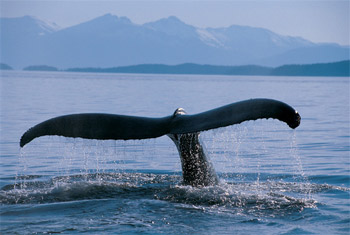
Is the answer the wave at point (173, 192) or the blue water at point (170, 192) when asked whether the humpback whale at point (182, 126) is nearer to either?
the blue water at point (170, 192)

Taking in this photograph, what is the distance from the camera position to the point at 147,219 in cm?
638

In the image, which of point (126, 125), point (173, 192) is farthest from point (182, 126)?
point (173, 192)

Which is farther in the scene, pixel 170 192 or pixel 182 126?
pixel 170 192

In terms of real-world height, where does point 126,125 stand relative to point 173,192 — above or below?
above

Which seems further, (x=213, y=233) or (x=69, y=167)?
(x=69, y=167)

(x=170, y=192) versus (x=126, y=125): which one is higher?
(x=126, y=125)

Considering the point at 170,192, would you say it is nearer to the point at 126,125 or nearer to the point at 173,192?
the point at 173,192

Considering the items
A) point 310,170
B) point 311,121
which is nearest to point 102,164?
point 310,170

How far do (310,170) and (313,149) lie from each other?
3.46m

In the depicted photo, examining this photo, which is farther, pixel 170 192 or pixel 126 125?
pixel 170 192

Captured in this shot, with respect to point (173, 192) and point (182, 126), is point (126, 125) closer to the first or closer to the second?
point (182, 126)

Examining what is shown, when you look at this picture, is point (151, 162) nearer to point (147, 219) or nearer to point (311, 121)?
point (147, 219)

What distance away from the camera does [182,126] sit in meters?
6.73

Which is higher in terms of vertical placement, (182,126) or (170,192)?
(182,126)
